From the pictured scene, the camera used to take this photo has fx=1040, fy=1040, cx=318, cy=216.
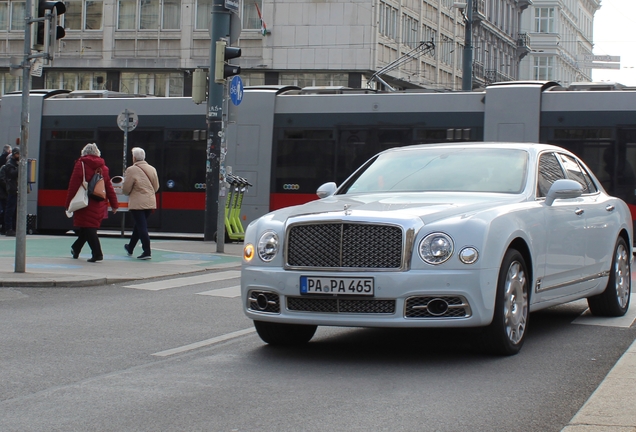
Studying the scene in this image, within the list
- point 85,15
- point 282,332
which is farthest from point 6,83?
point 282,332

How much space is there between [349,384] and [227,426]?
4.23 feet

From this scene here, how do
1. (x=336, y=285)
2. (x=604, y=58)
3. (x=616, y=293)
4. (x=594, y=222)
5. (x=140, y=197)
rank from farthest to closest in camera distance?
1. (x=604, y=58)
2. (x=140, y=197)
3. (x=616, y=293)
4. (x=594, y=222)
5. (x=336, y=285)

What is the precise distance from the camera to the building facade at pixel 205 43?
1731 inches

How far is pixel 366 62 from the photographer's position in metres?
43.9

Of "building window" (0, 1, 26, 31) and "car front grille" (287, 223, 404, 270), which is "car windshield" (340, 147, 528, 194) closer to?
Result: "car front grille" (287, 223, 404, 270)

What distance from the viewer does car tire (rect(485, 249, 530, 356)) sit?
271 inches

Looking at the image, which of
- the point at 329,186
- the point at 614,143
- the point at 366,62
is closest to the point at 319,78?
the point at 366,62

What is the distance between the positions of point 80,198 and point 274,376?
881 centimetres

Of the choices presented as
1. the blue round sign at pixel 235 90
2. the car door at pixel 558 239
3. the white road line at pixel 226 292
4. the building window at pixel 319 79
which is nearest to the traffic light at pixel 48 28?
the white road line at pixel 226 292

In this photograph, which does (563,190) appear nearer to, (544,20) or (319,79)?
(319,79)

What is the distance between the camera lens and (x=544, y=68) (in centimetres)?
8662

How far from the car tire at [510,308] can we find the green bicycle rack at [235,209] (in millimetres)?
13566

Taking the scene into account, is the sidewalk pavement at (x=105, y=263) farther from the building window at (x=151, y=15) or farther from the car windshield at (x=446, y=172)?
the building window at (x=151, y=15)

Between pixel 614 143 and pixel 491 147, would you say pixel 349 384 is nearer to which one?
pixel 491 147
